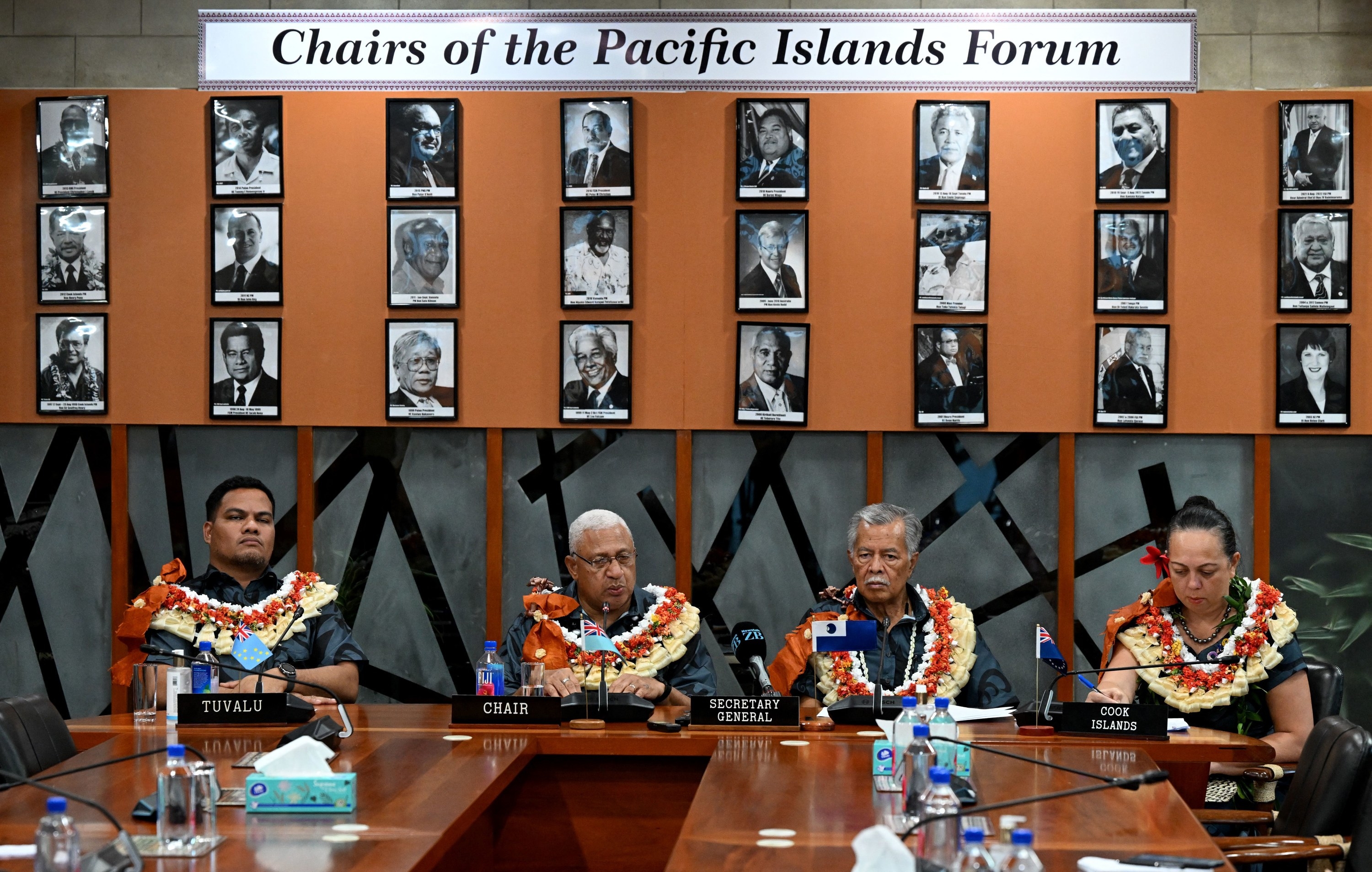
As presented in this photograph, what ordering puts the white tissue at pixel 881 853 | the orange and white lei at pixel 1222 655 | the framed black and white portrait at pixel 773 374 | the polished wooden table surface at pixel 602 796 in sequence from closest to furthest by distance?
the white tissue at pixel 881 853
the polished wooden table surface at pixel 602 796
the orange and white lei at pixel 1222 655
the framed black and white portrait at pixel 773 374

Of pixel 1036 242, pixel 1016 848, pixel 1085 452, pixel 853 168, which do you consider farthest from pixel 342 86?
pixel 1016 848

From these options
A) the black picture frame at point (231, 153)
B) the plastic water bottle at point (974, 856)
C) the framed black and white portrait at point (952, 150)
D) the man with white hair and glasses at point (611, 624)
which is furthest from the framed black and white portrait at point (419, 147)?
the plastic water bottle at point (974, 856)

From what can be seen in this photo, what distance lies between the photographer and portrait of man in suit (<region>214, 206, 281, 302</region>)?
5.30 metres

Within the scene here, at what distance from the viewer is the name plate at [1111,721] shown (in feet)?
12.1

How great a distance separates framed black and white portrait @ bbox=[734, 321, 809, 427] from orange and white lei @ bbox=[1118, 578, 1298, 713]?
1.59 meters

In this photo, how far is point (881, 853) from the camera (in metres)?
2.02

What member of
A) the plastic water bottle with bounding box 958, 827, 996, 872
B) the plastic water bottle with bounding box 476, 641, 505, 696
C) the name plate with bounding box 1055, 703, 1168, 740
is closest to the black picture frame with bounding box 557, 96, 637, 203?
the plastic water bottle with bounding box 476, 641, 505, 696

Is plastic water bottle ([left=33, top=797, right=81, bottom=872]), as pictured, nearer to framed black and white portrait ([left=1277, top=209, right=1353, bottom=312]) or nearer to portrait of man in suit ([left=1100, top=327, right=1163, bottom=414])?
portrait of man in suit ([left=1100, top=327, right=1163, bottom=414])

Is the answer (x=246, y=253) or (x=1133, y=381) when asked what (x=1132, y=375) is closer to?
(x=1133, y=381)

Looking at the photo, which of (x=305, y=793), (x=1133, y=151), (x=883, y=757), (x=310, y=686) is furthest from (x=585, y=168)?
(x=305, y=793)

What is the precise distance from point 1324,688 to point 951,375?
1.73 meters

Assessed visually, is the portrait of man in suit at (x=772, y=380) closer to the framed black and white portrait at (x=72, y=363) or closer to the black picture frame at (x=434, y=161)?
the black picture frame at (x=434, y=161)

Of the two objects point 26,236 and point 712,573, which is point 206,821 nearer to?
point 712,573

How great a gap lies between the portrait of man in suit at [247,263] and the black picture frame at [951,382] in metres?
2.49
